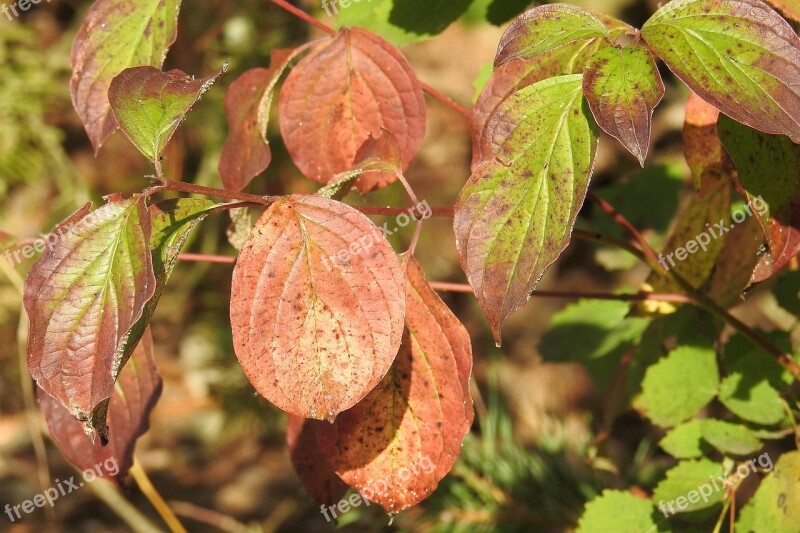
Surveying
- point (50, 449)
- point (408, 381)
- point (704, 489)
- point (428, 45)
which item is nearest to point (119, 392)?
point (408, 381)

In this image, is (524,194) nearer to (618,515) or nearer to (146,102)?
(146,102)

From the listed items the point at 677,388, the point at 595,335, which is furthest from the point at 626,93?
the point at 595,335

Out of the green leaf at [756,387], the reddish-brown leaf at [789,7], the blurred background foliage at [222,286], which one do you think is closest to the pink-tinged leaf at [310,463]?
Answer: the green leaf at [756,387]

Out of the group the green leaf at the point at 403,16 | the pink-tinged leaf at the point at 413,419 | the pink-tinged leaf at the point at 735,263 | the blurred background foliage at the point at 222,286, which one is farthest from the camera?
the blurred background foliage at the point at 222,286

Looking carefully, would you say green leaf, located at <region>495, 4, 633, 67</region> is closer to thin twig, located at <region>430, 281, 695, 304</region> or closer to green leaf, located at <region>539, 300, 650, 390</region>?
thin twig, located at <region>430, 281, 695, 304</region>

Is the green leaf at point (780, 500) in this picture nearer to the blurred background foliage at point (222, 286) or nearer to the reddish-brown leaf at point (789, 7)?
the reddish-brown leaf at point (789, 7)

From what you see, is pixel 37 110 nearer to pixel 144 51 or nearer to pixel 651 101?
pixel 144 51

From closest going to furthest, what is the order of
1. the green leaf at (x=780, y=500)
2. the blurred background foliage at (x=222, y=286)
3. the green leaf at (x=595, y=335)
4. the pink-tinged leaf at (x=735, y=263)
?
the green leaf at (x=780, y=500), the pink-tinged leaf at (x=735, y=263), the green leaf at (x=595, y=335), the blurred background foliage at (x=222, y=286)
